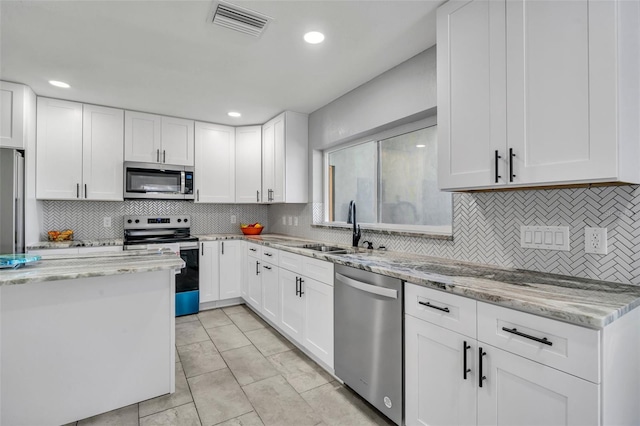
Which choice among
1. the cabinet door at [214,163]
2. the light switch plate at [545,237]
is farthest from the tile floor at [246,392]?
the cabinet door at [214,163]

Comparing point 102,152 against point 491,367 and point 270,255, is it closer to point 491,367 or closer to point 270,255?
point 270,255

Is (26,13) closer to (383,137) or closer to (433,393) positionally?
(383,137)

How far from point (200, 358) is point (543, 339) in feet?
8.16

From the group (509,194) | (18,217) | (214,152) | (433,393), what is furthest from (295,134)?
(433,393)

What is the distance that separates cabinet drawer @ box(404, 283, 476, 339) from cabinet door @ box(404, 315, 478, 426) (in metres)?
0.03

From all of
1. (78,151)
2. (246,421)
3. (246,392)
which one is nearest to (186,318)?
(246,392)

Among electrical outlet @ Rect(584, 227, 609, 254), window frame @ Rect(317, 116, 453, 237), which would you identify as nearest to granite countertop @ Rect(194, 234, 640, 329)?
electrical outlet @ Rect(584, 227, 609, 254)

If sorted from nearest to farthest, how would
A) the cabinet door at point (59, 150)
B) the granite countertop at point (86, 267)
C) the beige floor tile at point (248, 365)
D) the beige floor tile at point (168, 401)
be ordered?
the granite countertop at point (86, 267) < the beige floor tile at point (168, 401) < the beige floor tile at point (248, 365) < the cabinet door at point (59, 150)

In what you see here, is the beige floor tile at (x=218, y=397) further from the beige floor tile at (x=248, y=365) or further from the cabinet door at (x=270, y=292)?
the cabinet door at (x=270, y=292)

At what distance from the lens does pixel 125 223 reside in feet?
12.6

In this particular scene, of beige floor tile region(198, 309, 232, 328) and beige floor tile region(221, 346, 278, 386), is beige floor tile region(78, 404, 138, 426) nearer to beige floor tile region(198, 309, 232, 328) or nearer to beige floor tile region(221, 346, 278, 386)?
beige floor tile region(221, 346, 278, 386)

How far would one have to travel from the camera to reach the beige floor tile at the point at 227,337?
9.48 ft

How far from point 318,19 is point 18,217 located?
3.09m

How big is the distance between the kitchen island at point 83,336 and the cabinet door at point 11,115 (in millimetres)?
1608
